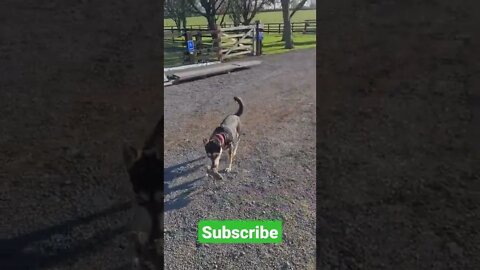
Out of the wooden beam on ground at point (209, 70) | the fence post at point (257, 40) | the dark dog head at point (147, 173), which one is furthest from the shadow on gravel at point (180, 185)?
the fence post at point (257, 40)

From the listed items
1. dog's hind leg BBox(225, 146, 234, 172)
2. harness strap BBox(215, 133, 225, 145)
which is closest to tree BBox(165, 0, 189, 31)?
harness strap BBox(215, 133, 225, 145)

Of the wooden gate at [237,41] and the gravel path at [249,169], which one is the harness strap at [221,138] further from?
the wooden gate at [237,41]

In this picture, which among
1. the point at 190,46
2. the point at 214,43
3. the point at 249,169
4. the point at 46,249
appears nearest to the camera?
the point at 46,249

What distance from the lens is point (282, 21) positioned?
12.7ft

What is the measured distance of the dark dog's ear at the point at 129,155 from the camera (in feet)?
11.4

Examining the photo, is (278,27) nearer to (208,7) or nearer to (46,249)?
(208,7)

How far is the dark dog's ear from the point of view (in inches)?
137

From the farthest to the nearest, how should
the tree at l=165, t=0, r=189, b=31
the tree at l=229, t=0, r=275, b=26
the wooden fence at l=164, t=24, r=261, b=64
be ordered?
the wooden fence at l=164, t=24, r=261, b=64 → the tree at l=229, t=0, r=275, b=26 → the tree at l=165, t=0, r=189, b=31

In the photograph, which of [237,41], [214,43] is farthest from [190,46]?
[237,41]

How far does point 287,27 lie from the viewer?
396cm

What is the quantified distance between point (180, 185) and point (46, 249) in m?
1.12

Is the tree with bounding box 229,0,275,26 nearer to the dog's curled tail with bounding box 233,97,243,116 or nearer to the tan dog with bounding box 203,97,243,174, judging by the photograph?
the dog's curled tail with bounding box 233,97,243,116

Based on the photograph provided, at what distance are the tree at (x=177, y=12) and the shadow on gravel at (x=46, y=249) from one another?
173 cm
